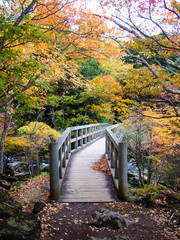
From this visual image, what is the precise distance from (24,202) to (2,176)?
6.77 ft

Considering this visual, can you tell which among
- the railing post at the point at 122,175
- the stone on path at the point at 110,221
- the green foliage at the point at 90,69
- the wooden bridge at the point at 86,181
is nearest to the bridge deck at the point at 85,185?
the wooden bridge at the point at 86,181

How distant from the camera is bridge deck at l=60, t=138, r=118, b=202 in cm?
420

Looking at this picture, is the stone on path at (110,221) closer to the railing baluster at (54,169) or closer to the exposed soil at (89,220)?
the exposed soil at (89,220)

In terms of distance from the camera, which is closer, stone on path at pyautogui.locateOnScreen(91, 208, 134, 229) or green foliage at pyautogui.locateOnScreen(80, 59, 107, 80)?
stone on path at pyautogui.locateOnScreen(91, 208, 134, 229)

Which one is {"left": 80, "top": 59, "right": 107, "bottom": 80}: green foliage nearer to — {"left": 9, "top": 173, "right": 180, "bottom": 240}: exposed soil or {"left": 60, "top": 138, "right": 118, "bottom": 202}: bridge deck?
{"left": 60, "top": 138, "right": 118, "bottom": 202}: bridge deck

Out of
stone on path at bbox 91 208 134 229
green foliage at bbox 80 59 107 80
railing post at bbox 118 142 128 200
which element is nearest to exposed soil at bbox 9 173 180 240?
stone on path at bbox 91 208 134 229

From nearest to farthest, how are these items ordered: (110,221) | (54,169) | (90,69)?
(110,221) → (54,169) → (90,69)

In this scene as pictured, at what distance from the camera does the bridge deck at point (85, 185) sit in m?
4.20

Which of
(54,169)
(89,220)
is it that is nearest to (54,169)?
(54,169)

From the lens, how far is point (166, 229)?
9.74 ft

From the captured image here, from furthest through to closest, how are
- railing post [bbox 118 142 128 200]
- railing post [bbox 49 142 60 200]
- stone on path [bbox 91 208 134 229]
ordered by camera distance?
railing post [bbox 118 142 128 200] → railing post [bbox 49 142 60 200] → stone on path [bbox 91 208 134 229]

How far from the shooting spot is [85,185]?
4.89m

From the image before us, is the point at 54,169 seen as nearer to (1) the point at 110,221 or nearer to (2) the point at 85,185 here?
(2) the point at 85,185

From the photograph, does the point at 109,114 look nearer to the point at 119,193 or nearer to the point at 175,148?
Result: the point at 175,148
